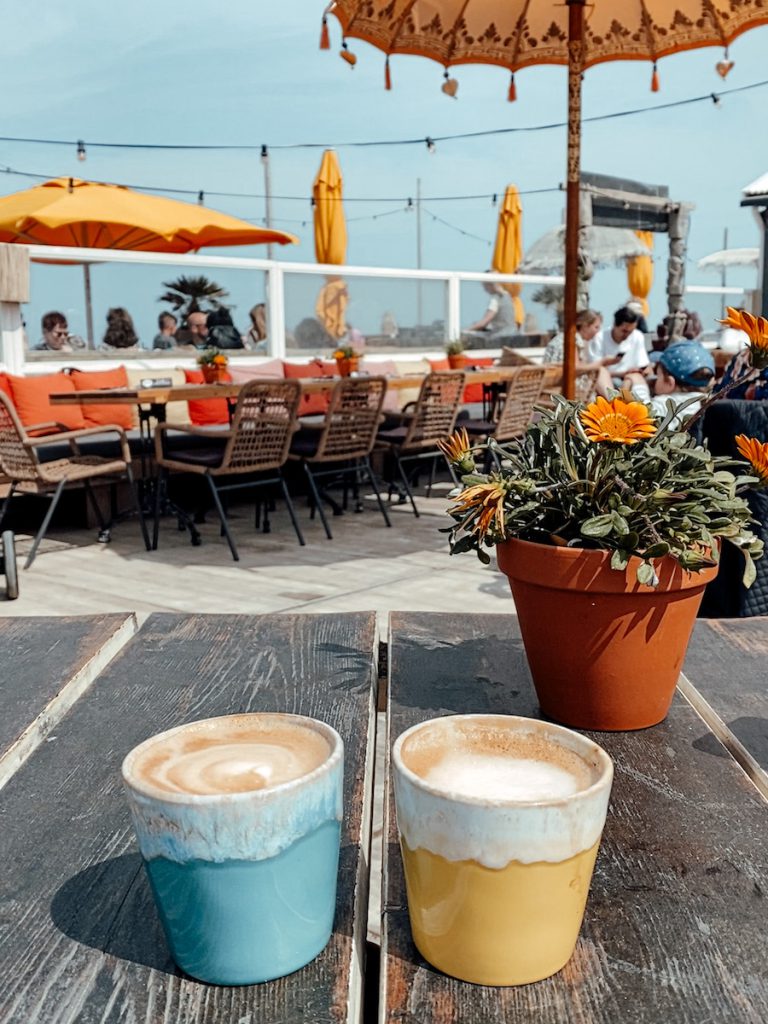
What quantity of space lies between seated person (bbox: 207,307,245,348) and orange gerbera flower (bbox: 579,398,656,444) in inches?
353

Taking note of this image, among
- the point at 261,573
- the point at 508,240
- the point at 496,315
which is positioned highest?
the point at 508,240

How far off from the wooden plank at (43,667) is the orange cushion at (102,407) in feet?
19.9

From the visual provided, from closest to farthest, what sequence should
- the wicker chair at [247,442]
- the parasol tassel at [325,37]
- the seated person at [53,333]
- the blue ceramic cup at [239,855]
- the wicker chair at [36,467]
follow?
the blue ceramic cup at [239,855], the parasol tassel at [325,37], the wicker chair at [36,467], the wicker chair at [247,442], the seated person at [53,333]

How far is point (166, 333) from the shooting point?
34.5ft

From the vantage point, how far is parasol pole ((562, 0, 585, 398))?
364 centimetres

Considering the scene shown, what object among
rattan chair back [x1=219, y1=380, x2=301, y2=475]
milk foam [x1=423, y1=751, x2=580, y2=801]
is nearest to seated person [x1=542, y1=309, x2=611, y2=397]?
rattan chair back [x1=219, y1=380, x2=301, y2=475]

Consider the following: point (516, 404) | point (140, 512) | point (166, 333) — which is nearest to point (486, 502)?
point (140, 512)

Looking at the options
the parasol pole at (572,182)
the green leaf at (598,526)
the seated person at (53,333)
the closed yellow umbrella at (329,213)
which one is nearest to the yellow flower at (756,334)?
the green leaf at (598,526)

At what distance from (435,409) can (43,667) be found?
5.22m

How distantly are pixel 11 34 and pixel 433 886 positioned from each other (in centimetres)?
1237

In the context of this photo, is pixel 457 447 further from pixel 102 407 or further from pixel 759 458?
pixel 102 407

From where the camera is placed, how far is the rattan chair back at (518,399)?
20.7ft

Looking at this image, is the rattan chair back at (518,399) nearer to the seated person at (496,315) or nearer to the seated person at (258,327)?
the seated person at (258,327)

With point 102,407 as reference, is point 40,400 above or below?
above
